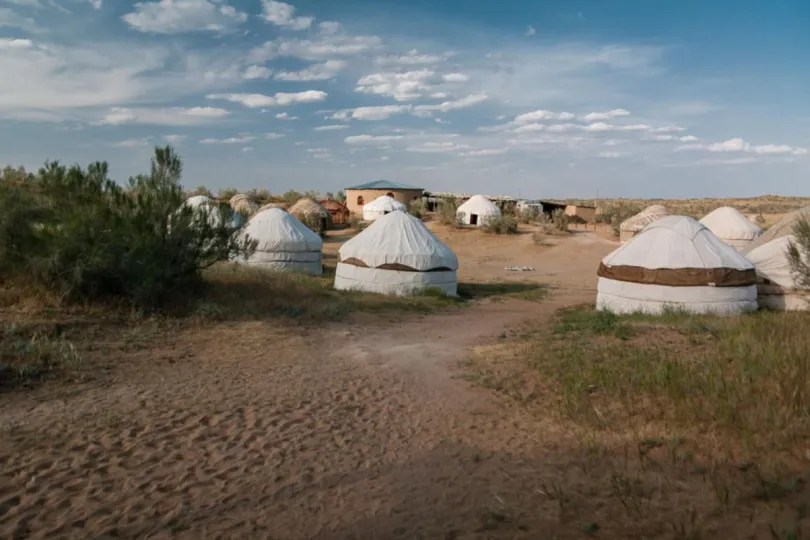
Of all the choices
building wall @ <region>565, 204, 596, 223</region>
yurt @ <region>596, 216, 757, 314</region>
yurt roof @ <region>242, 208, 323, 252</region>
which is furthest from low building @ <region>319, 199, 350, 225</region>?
yurt @ <region>596, 216, 757, 314</region>

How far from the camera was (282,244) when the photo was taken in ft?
55.6

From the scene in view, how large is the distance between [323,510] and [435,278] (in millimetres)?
10079

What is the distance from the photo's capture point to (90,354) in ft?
21.2

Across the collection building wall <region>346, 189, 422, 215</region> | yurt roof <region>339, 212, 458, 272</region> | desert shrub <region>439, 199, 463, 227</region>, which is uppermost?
building wall <region>346, 189, 422, 215</region>

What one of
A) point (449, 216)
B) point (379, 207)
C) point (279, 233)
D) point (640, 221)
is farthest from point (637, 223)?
point (279, 233)

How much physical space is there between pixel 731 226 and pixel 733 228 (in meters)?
0.11

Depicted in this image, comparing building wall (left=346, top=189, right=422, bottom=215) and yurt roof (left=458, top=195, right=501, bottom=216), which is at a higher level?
building wall (left=346, top=189, right=422, bottom=215)

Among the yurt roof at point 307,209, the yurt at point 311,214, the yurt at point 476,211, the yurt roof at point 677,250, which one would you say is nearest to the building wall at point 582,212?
the yurt at point 476,211

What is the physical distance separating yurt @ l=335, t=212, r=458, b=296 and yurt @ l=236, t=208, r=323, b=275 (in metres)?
3.32

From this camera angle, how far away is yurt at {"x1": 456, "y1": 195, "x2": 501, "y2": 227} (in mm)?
29812

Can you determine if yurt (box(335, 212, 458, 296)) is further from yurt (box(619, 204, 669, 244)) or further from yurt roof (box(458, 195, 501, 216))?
yurt roof (box(458, 195, 501, 216))

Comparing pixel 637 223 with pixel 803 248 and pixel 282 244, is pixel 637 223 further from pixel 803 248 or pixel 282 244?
pixel 803 248

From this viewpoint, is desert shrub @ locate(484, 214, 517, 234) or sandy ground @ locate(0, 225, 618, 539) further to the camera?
desert shrub @ locate(484, 214, 517, 234)

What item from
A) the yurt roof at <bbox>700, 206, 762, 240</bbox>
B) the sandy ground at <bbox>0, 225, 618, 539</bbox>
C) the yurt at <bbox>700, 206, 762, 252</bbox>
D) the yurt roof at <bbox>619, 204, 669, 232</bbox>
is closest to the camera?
the sandy ground at <bbox>0, 225, 618, 539</bbox>
